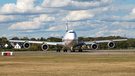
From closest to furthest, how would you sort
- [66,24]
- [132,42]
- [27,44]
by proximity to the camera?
1. [27,44]
2. [66,24]
3. [132,42]

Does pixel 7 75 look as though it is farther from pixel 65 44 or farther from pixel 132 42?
pixel 132 42

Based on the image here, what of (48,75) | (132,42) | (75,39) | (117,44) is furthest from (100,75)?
(132,42)

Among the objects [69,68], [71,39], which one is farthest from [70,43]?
[69,68]

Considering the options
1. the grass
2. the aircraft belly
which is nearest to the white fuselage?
the aircraft belly

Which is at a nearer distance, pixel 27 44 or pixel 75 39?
pixel 75 39

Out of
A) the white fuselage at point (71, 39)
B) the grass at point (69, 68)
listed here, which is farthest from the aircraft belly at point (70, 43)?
the grass at point (69, 68)

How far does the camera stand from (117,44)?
171m

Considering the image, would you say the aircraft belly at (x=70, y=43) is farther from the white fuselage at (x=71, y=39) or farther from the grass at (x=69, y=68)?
the grass at (x=69, y=68)

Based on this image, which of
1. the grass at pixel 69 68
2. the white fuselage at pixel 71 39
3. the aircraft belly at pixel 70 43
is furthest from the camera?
the aircraft belly at pixel 70 43

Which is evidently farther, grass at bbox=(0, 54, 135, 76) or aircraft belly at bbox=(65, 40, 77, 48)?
aircraft belly at bbox=(65, 40, 77, 48)

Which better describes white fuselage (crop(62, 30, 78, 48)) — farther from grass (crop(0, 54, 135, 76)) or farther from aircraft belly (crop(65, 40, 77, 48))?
grass (crop(0, 54, 135, 76))

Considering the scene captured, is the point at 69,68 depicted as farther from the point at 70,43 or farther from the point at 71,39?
the point at 70,43

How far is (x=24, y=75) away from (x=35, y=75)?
90 cm

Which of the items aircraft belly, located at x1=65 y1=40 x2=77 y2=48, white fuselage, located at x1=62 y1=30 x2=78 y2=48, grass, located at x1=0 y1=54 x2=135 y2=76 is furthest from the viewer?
aircraft belly, located at x1=65 y1=40 x2=77 y2=48
